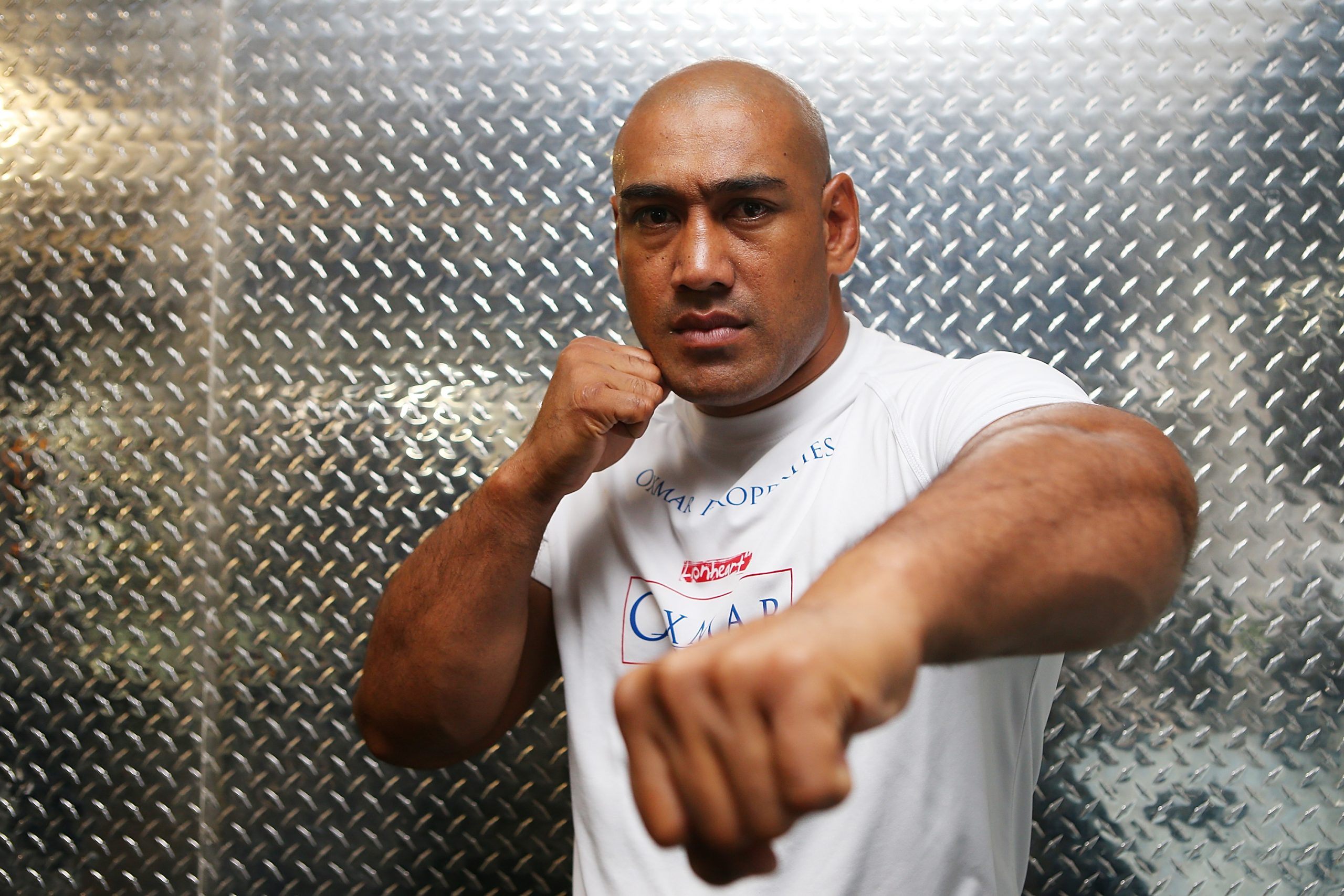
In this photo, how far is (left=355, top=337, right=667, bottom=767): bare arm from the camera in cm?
116

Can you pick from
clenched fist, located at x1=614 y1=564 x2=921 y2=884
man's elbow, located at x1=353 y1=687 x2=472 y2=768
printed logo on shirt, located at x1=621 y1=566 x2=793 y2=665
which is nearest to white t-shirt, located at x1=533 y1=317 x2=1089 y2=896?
printed logo on shirt, located at x1=621 y1=566 x2=793 y2=665

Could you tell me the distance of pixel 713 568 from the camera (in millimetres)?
1154

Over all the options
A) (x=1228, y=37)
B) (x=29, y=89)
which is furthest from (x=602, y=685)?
(x=29, y=89)

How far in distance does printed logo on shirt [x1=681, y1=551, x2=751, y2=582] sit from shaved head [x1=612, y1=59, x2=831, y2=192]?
0.49 metres

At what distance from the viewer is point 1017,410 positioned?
2.94 ft

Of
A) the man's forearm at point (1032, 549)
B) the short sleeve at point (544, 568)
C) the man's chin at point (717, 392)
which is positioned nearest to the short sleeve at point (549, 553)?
the short sleeve at point (544, 568)

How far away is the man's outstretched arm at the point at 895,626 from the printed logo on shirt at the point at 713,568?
1.62 feet

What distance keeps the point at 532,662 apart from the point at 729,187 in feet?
2.36

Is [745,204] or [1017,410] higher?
[745,204]

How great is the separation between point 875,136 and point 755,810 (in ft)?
4.80

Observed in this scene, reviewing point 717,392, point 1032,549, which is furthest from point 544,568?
point 1032,549

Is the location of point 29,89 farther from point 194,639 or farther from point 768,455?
point 768,455

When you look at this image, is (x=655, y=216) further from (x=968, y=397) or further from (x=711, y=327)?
(x=968, y=397)

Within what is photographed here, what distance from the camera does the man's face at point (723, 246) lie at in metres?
1.11
